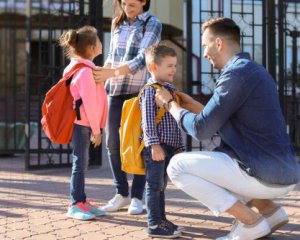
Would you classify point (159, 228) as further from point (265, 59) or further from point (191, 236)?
point (265, 59)

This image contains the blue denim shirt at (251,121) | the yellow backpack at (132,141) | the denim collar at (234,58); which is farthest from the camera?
the yellow backpack at (132,141)

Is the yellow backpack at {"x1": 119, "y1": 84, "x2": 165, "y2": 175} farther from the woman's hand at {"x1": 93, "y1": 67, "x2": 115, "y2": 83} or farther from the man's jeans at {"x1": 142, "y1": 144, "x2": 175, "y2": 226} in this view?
the woman's hand at {"x1": 93, "y1": 67, "x2": 115, "y2": 83}

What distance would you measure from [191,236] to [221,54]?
1.26 metres

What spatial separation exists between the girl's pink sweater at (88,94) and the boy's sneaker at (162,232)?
0.96 metres

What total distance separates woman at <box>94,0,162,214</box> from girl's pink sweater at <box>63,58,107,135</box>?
192mm

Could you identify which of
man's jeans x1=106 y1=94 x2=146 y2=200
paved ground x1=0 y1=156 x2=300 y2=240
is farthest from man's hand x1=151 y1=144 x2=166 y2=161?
man's jeans x1=106 y1=94 x2=146 y2=200

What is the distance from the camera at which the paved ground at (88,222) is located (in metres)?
3.86

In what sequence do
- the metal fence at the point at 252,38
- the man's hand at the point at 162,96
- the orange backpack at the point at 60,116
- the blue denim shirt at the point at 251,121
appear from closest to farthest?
the blue denim shirt at the point at 251,121
the man's hand at the point at 162,96
the orange backpack at the point at 60,116
the metal fence at the point at 252,38

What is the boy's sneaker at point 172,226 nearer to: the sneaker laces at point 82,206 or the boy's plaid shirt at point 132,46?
the sneaker laces at point 82,206

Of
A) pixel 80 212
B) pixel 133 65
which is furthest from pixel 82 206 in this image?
pixel 133 65

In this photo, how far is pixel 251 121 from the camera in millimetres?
3318

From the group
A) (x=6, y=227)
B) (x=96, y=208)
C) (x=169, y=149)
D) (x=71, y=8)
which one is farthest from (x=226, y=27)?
(x=71, y=8)

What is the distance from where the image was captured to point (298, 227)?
404 centimetres

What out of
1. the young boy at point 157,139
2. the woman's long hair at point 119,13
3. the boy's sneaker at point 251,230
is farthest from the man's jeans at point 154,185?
the woman's long hair at point 119,13
